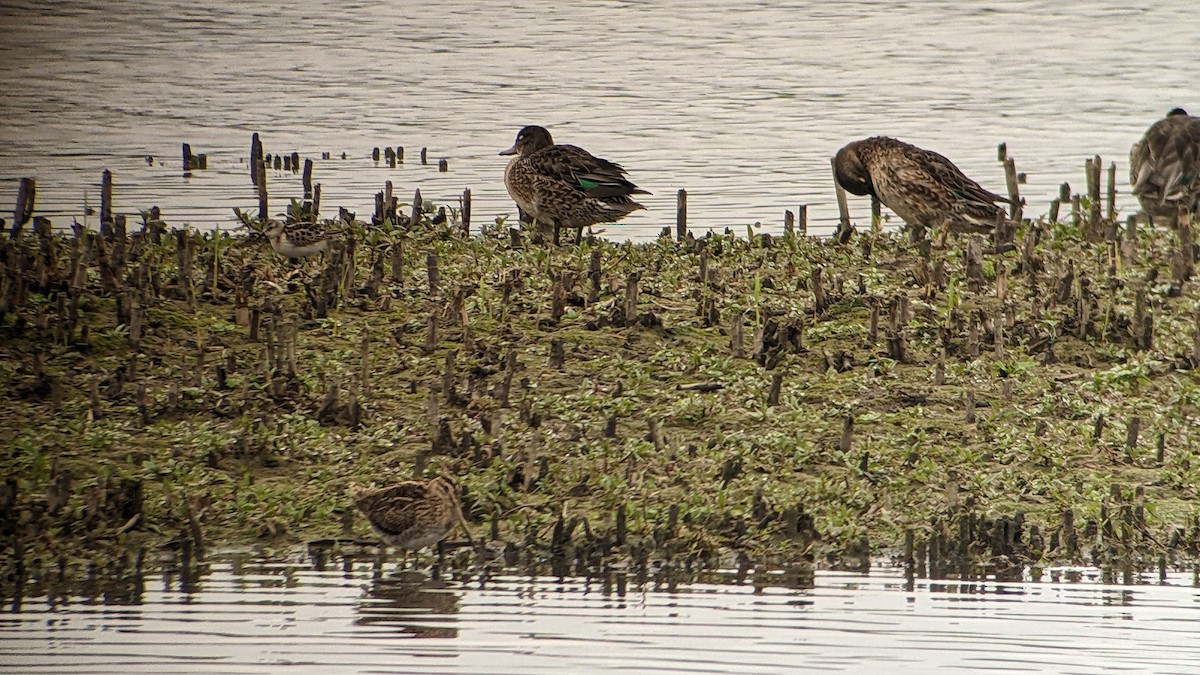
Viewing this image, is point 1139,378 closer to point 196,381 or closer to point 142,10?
point 196,381

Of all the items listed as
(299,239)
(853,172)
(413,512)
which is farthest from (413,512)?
(853,172)

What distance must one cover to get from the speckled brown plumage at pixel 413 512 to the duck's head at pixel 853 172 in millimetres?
6648

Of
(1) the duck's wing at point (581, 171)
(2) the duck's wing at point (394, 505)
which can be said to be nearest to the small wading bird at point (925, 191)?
(1) the duck's wing at point (581, 171)

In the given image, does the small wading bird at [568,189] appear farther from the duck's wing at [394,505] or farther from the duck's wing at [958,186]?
the duck's wing at [394,505]

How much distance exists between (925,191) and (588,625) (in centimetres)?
669

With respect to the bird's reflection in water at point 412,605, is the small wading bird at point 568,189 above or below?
above

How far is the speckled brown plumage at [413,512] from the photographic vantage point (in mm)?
7102

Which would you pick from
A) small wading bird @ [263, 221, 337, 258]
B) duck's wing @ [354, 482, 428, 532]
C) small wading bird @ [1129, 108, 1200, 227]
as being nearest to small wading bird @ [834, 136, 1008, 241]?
small wading bird @ [1129, 108, 1200, 227]

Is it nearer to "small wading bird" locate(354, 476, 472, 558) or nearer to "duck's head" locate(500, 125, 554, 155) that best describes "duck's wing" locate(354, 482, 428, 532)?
"small wading bird" locate(354, 476, 472, 558)

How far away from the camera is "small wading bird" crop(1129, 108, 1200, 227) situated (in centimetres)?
1323

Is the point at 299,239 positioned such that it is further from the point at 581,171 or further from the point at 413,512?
the point at 413,512

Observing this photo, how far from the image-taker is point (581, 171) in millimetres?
12680

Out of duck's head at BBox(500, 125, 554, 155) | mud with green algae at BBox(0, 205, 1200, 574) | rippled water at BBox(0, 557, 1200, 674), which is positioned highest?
duck's head at BBox(500, 125, 554, 155)

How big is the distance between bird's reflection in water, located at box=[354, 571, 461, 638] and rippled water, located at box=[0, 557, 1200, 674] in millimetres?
11
